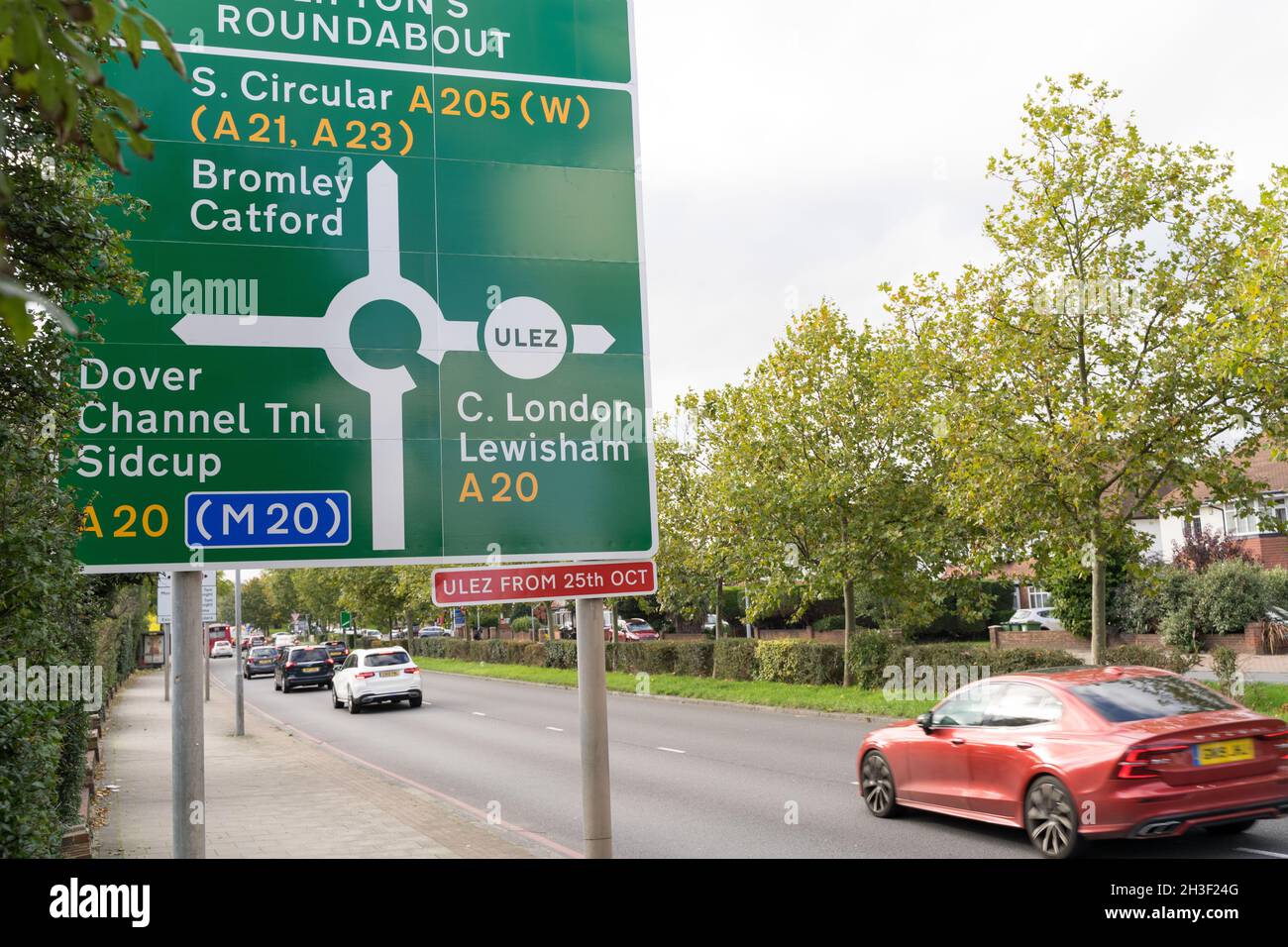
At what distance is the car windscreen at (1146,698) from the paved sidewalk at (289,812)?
16.0 feet

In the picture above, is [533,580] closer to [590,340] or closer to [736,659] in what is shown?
[590,340]

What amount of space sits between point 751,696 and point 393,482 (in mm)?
20597

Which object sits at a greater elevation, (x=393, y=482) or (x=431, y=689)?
(x=393, y=482)

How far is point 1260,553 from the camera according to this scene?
1741 inches

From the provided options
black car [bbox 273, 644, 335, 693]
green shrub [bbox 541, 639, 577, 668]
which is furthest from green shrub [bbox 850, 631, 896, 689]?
black car [bbox 273, 644, 335, 693]

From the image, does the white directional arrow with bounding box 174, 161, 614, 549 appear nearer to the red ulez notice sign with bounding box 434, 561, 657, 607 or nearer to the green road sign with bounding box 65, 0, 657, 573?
the green road sign with bounding box 65, 0, 657, 573

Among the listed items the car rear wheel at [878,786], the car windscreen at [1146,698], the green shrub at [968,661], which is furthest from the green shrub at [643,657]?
the car windscreen at [1146,698]

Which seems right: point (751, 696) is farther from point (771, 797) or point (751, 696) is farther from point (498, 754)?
point (771, 797)

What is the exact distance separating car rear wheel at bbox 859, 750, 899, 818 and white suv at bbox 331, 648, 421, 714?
18.4 metres

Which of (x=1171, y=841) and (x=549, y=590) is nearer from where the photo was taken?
(x=549, y=590)

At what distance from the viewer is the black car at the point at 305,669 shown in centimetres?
3775

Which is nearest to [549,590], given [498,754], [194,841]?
[194,841]

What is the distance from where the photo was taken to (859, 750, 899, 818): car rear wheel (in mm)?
10742

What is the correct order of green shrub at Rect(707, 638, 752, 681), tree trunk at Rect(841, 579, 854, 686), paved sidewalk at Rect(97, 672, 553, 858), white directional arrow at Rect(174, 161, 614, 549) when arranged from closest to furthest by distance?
1. white directional arrow at Rect(174, 161, 614, 549)
2. paved sidewalk at Rect(97, 672, 553, 858)
3. tree trunk at Rect(841, 579, 854, 686)
4. green shrub at Rect(707, 638, 752, 681)
